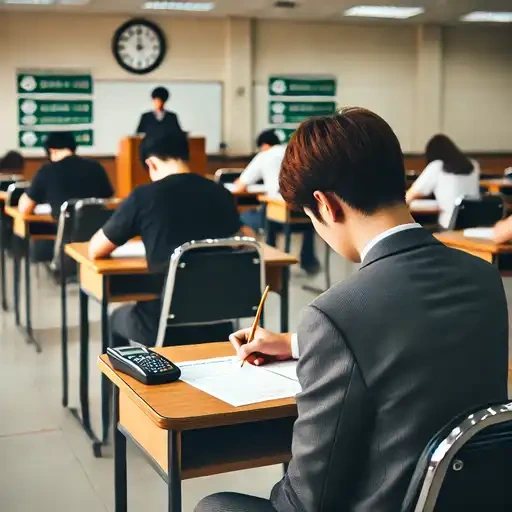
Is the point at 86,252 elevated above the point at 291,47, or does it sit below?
below

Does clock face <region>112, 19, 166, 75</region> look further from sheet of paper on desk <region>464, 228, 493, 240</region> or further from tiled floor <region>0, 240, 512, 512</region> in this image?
sheet of paper on desk <region>464, 228, 493, 240</region>

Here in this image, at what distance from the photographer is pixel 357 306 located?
126cm

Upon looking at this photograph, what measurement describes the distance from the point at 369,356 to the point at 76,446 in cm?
249

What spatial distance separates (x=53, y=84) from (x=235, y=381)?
32.3ft

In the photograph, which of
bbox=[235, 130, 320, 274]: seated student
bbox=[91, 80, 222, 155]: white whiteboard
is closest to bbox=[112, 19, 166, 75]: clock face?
bbox=[91, 80, 222, 155]: white whiteboard

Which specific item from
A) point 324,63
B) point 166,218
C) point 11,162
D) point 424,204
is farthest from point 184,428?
point 324,63

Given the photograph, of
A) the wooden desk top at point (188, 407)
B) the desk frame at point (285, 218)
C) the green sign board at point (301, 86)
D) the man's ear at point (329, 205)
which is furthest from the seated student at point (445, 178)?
the green sign board at point (301, 86)

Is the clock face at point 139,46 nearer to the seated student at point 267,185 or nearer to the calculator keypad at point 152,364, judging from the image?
the seated student at point 267,185

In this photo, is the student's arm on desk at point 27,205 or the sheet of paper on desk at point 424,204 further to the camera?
the sheet of paper on desk at point 424,204

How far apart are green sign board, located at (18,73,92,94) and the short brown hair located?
10151 millimetres

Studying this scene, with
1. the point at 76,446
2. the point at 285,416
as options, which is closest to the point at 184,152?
the point at 76,446

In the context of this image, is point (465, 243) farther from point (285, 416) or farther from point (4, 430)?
point (285, 416)

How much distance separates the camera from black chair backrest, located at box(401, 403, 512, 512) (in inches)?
44.6

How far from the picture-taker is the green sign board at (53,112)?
35.9 feet
